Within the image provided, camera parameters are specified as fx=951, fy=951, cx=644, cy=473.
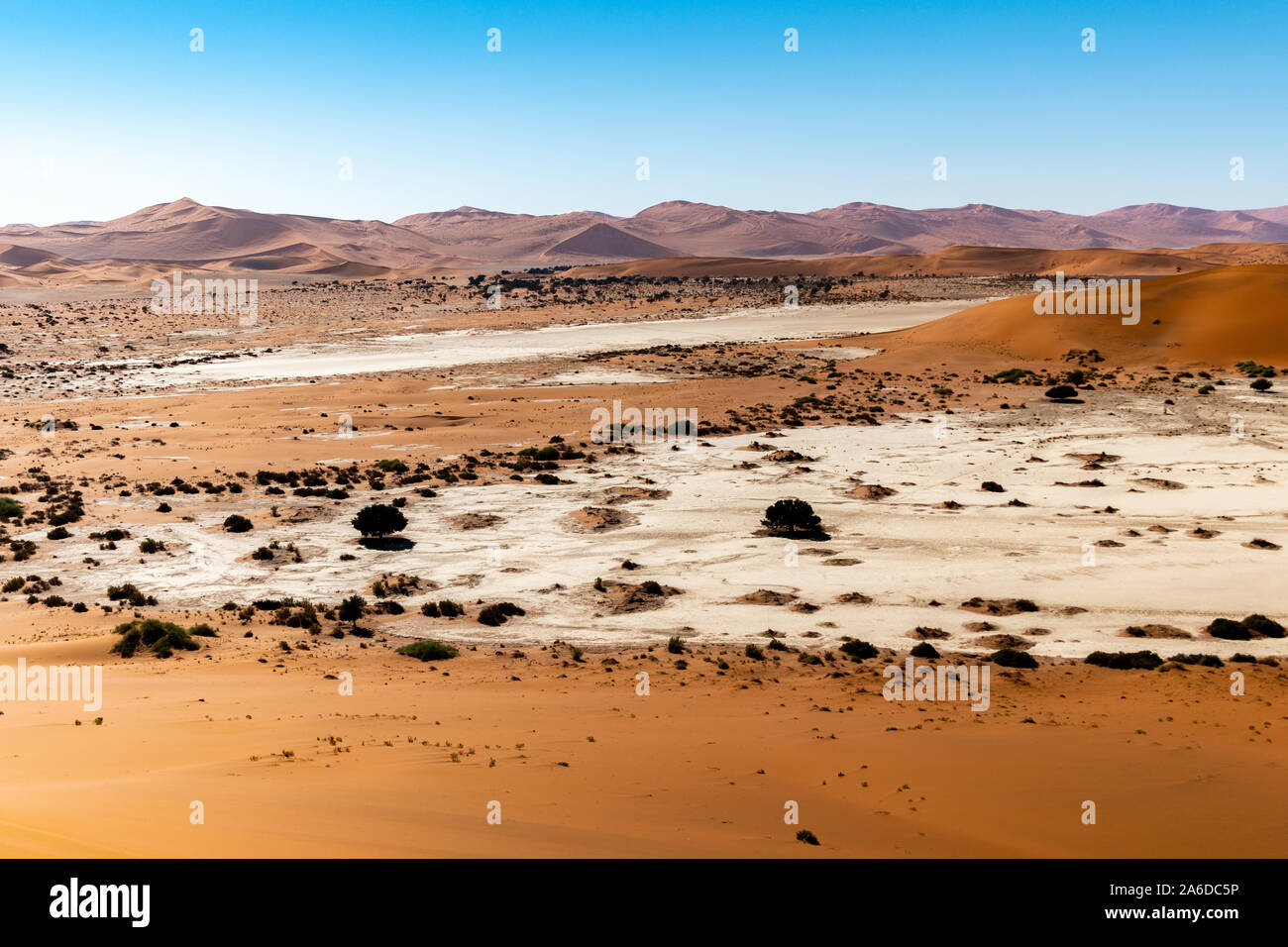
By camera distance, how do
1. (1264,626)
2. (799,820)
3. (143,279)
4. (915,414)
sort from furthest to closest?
(143,279) < (915,414) < (1264,626) < (799,820)

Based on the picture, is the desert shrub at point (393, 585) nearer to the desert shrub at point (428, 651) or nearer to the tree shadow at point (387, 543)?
the tree shadow at point (387, 543)

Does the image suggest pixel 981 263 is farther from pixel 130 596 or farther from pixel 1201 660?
pixel 130 596

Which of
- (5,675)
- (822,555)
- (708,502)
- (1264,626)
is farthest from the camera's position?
(708,502)

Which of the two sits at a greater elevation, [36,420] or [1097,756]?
[36,420]

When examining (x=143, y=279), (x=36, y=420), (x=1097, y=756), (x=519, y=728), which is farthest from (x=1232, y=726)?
(x=143, y=279)

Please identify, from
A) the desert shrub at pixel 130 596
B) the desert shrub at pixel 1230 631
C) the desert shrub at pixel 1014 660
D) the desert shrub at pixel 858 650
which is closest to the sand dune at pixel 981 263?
the desert shrub at pixel 1230 631
